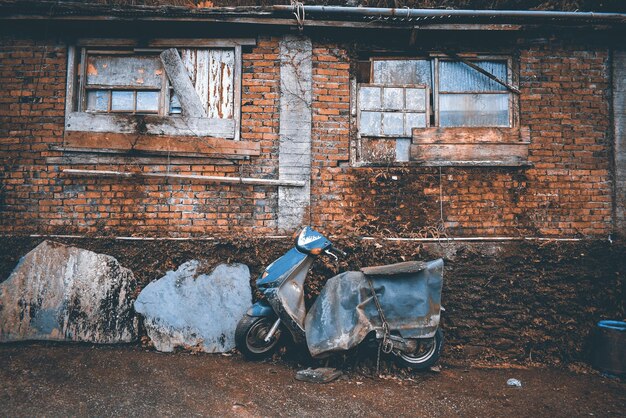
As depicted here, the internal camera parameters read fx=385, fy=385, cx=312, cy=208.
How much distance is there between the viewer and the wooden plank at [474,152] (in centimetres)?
504

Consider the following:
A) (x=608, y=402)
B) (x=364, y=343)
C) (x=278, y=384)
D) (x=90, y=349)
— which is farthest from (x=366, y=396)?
(x=90, y=349)

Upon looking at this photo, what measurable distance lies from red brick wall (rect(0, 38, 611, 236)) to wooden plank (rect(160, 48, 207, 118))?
0.65 meters

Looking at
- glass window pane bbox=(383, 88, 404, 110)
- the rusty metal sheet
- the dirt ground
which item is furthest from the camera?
glass window pane bbox=(383, 88, 404, 110)

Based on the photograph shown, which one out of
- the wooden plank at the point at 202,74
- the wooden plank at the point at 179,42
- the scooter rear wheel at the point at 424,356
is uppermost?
the wooden plank at the point at 179,42

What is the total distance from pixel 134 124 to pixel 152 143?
352 mm

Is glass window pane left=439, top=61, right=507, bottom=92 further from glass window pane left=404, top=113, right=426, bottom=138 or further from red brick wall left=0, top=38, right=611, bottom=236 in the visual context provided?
glass window pane left=404, top=113, right=426, bottom=138

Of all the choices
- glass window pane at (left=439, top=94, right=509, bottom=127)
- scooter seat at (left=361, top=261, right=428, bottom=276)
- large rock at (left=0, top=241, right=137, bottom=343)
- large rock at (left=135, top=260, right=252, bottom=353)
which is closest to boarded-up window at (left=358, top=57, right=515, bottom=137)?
glass window pane at (left=439, top=94, right=509, bottom=127)

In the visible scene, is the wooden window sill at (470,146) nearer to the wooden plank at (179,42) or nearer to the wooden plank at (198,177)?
the wooden plank at (198,177)

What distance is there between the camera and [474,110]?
523 centimetres

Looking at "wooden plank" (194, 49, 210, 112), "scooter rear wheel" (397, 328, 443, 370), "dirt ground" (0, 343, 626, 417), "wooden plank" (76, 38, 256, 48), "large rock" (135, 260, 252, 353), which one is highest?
"wooden plank" (76, 38, 256, 48)

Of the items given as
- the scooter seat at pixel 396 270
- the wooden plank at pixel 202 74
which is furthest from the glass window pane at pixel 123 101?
the scooter seat at pixel 396 270

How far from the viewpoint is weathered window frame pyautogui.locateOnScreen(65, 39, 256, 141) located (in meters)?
5.00

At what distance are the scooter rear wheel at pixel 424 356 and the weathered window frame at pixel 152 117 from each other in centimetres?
332

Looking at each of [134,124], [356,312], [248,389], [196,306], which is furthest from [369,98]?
[248,389]
